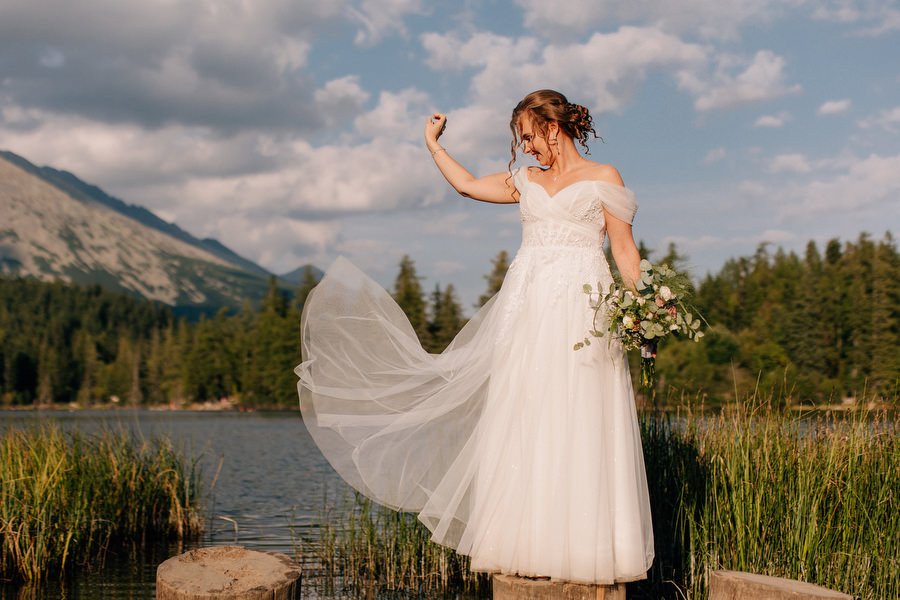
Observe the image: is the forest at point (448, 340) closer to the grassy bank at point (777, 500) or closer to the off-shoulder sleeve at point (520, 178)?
the grassy bank at point (777, 500)

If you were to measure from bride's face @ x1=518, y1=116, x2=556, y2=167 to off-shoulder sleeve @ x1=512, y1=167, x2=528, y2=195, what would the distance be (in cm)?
12

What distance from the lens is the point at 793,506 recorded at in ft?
17.7

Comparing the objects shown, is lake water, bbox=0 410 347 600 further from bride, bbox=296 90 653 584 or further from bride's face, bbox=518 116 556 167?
bride's face, bbox=518 116 556 167

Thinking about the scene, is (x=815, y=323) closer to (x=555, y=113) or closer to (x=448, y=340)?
(x=448, y=340)

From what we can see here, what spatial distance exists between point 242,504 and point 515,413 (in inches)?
499

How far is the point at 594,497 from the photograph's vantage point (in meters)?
3.75

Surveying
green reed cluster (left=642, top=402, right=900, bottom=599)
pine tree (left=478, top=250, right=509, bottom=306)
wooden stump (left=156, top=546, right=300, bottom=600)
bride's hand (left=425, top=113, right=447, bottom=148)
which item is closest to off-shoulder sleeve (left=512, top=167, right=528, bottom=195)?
bride's hand (left=425, top=113, right=447, bottom=148)

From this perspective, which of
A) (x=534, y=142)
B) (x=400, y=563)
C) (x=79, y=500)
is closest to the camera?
(x=534, y=142)

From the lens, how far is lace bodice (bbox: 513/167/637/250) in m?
3.90

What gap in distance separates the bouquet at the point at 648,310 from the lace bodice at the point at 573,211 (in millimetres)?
310

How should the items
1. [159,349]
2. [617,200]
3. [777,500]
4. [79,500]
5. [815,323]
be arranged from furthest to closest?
[159,349] → [815,323] → [79,500] → [777,500] → [617,200]

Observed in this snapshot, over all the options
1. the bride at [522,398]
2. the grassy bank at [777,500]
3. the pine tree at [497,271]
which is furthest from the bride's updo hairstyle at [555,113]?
the pine tree at [497,271]

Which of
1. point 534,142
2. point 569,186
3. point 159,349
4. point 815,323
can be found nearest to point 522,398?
point 569,186

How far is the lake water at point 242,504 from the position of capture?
773 centimetres
